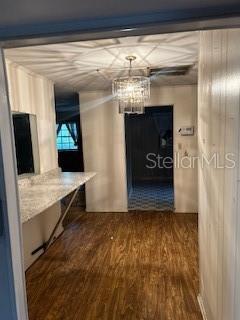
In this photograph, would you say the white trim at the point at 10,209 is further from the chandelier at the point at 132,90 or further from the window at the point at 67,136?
the window at the point at 67,136

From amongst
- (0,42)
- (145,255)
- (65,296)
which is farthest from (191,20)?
(145,255)

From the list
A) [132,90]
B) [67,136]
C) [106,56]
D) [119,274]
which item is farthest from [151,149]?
[119,274]

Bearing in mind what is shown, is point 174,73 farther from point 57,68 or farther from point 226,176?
point 226,176

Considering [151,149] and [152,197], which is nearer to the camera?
[152,197]

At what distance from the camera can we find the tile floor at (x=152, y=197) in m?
4.80

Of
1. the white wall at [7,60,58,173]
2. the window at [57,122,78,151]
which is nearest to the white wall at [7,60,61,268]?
the white wall at [7,60,58,173]

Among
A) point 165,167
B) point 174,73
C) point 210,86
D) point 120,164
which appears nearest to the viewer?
point 210,86

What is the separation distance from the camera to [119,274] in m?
2.59

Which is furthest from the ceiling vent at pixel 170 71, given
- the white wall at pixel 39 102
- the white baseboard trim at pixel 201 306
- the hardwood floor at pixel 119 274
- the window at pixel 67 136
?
the window at pixel 67 136

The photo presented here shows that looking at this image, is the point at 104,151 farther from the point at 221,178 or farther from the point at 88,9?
the point at 88,9

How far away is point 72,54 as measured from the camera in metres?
2.43

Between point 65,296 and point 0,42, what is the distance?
7.01 ft

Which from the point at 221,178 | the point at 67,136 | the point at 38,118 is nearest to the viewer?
the point at 221,178

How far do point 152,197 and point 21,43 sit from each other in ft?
15.9
